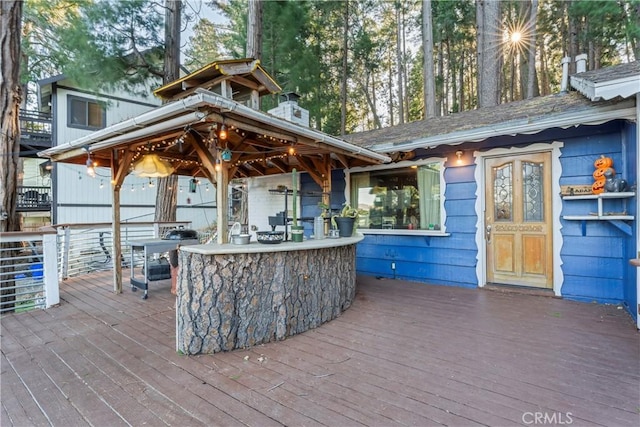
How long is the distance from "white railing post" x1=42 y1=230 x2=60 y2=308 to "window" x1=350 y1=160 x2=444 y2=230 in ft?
15.1

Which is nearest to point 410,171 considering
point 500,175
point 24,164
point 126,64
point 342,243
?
point 500,175

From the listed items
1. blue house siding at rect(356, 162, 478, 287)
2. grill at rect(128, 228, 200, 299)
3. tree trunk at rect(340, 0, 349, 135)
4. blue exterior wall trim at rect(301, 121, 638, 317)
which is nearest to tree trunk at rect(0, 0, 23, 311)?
grill at rect(128, 228, 200, 299)

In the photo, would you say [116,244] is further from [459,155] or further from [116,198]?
[459,155]

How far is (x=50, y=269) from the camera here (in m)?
4.07

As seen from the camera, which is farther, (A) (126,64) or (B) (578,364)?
(A) (126,64)

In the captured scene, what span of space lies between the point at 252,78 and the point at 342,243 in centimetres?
376

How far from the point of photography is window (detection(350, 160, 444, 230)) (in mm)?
5020

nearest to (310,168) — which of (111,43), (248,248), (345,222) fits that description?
(345,222)

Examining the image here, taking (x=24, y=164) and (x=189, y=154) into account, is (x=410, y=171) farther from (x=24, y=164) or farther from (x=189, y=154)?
(x=24, y=164)

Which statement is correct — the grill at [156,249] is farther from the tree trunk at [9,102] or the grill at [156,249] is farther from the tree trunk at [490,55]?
the tree trunk at [490,55]

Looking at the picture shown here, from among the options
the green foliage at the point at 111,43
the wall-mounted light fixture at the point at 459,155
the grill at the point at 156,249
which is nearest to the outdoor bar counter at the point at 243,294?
the grill at the point at 156,249

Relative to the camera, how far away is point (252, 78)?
18.0ft

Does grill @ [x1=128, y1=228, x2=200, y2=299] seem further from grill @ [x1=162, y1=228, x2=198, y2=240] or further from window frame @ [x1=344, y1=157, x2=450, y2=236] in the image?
window frame @ [x1=344, y1=157, x2=450, y2=236]

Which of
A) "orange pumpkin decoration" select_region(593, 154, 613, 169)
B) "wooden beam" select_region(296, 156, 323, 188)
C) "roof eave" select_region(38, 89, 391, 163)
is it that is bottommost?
"orange pumpkin decoration" select_region(593, 154, 613, 169)
